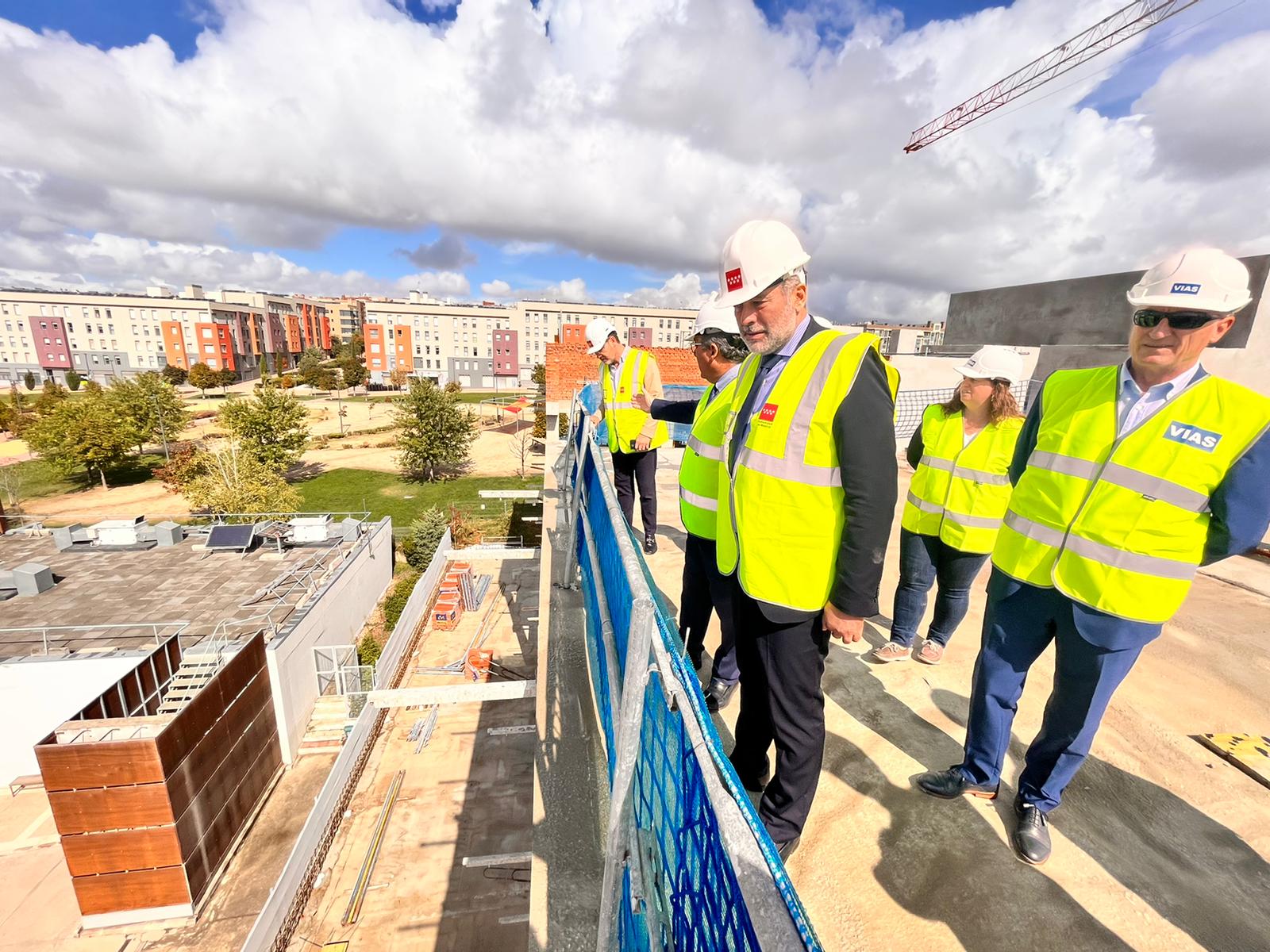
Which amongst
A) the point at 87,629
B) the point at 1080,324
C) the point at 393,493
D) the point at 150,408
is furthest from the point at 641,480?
the point at 150,408

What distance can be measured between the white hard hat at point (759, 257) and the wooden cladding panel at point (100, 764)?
42.3 feet

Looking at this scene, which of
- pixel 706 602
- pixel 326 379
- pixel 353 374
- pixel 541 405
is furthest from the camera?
pixel 326 379

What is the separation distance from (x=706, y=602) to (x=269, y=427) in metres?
37.1

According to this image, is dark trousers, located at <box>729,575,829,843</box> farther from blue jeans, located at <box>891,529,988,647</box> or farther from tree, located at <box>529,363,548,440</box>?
tree, located at <box>529,363,548,440</box>

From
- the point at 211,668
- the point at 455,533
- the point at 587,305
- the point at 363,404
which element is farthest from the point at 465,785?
the point at 587,305

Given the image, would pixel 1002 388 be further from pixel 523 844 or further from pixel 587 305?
pixel 587 305

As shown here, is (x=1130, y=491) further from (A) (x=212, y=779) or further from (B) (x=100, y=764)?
(A) (x=212, y=779)

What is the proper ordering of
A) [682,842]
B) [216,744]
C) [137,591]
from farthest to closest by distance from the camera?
[137,591] → [216,744] → [682,842]

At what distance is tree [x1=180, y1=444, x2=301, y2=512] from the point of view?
24297 millimetres

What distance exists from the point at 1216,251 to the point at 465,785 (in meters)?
15.5

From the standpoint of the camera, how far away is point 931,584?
3.38 m

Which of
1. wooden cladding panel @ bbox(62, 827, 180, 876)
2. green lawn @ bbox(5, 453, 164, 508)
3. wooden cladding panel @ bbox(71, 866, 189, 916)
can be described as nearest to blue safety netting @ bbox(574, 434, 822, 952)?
wooden cladding panel @ bbox(62, 827, 180, 876)

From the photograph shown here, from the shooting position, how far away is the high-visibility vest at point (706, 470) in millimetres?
2588

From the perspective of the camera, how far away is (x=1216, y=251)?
5.48 feet
